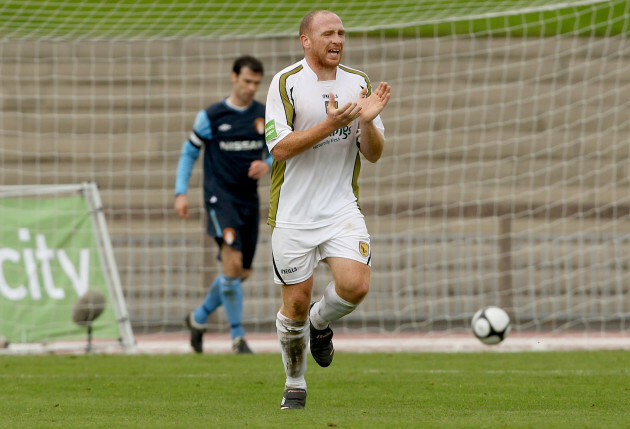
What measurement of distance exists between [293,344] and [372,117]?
1.22m

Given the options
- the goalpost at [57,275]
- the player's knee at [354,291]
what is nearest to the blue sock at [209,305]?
the goalpost at [57,275]

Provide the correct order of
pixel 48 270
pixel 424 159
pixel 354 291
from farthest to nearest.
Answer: pixel 424 159, pixel 48 270, pixel 354 291

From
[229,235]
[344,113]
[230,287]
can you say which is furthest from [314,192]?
[230,287]

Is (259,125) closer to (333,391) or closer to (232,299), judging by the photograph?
(232,299)

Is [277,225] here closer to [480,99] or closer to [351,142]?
[351,142]

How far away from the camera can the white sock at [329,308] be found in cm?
568

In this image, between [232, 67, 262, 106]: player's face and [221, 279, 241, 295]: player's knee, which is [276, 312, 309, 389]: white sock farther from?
[232, 67, 262, 106]: player's face

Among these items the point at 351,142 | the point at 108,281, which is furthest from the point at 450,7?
the point at 351,142

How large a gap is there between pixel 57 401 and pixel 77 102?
7.67m

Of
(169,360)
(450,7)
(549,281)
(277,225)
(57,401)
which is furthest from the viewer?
(549,281)

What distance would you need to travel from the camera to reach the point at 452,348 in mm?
10422

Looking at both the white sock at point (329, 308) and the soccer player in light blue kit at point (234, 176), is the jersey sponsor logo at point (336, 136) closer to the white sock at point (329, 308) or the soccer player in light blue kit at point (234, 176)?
the white sock at point (329, 308)

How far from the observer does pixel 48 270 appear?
9.91 meters

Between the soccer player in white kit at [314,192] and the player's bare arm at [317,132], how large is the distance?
4cm
